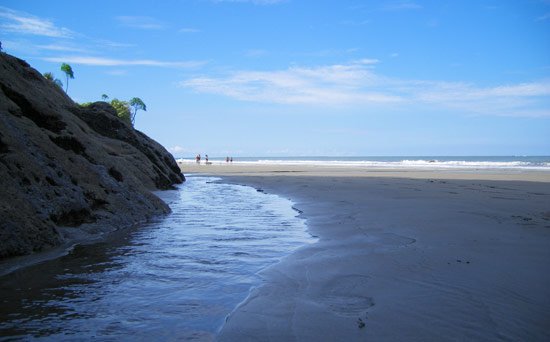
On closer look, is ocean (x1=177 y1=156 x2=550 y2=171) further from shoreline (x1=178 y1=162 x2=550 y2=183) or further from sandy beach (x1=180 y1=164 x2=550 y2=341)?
sandy beach (x1=180 y1=164 x2=550 y2=341)

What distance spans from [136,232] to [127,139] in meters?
10.5

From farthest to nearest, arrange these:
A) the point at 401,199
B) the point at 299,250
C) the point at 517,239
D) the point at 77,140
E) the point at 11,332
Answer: the point at 401,199 < the point at 77,140 < the point at 517,239 < the point at 299,250 < the point at 11,332

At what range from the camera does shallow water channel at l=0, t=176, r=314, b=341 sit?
2977mm

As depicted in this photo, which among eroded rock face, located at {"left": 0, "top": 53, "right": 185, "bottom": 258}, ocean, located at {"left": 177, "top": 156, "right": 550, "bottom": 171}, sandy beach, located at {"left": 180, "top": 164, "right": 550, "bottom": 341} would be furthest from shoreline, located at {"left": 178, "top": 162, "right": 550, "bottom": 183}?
eroded rock face, located at {"left": 0, "top": 53, "right": 185, "bottom": 258}

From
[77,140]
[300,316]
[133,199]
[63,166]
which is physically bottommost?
[300,316]

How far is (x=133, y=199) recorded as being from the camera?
838cm

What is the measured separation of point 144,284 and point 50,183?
10.9 ft

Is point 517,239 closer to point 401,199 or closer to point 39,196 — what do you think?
point 401,199

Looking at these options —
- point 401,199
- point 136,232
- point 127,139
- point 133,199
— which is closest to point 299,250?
point 136,232

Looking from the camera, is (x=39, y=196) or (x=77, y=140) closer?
(x=39, y=196)

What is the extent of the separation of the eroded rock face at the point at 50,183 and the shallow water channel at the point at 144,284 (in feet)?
1.76

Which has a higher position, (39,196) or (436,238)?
(39,196)

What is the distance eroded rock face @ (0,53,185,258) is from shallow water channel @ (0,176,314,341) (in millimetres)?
538

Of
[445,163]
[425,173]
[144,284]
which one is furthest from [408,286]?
[445,163]
